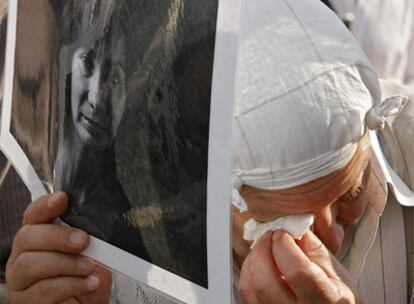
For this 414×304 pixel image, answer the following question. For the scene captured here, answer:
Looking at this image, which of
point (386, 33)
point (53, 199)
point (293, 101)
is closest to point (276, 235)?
point (293, 101)

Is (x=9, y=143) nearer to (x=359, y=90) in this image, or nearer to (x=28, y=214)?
(x=28, y=214)

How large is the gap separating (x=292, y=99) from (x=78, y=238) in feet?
0.87

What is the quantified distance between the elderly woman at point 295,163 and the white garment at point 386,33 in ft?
0.73

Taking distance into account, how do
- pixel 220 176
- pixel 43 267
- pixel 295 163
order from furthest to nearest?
pixel 43 267 → pixel 295 163 → pixel 220 176

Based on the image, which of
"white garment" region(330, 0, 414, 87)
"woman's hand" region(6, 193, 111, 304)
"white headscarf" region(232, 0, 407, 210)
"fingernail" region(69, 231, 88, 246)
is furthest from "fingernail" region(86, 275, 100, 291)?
"white garment" region(330, 0, 414, 87)

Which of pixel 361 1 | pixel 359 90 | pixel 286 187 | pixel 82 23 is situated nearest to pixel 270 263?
pixel 286 187

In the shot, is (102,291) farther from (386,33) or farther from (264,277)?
(386,33)

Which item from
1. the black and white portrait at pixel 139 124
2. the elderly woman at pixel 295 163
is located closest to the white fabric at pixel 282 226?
the elderly woman at pixel 295 163

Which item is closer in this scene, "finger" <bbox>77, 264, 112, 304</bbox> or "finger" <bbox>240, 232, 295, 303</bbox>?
"finger" <bbox>240, 232, 295, 303</bbox>

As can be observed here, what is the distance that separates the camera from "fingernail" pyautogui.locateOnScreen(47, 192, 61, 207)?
0.86m

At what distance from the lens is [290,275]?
813 mm

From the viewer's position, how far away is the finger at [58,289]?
3.05 ft

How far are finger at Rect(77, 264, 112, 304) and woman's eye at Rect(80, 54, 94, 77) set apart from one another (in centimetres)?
32

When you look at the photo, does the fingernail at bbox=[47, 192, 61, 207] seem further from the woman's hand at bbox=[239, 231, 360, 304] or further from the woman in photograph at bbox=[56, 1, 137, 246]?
the woman's hand at bbox=[239, 231, 360, 304]
